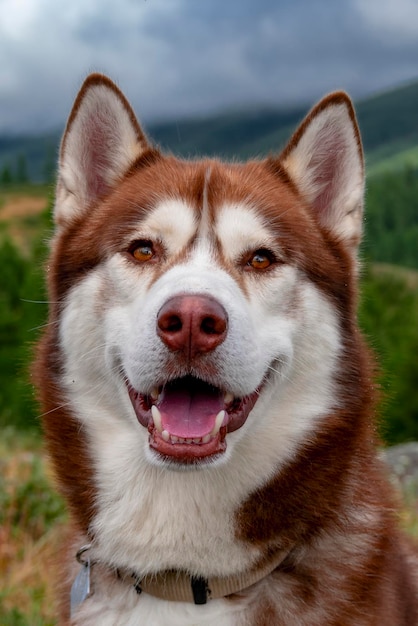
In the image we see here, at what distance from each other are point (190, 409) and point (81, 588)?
103 cm

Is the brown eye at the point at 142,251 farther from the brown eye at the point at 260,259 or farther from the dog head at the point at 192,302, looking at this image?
the brown eye at the point at 260,259

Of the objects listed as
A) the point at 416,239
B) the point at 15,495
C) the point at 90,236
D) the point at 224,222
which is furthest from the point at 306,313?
the point at 416,239

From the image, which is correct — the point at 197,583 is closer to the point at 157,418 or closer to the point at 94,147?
the point at 157,418

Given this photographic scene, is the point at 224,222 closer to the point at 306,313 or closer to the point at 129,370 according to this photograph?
the point at 306,313

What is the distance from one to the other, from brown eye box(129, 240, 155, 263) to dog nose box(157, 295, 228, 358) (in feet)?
1.86

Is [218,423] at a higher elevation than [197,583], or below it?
higher

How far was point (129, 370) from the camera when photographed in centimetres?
305

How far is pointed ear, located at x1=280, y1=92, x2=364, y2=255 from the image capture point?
377cm

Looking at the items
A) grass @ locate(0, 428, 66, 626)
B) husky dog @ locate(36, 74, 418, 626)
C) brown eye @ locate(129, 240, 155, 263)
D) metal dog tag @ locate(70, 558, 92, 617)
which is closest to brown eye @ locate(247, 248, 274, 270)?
husky dog @ locate(36, 74, 418, 626)

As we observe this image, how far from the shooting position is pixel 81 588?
3346 millimetres

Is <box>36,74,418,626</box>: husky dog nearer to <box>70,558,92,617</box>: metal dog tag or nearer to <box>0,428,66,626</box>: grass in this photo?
<box>70,558,92,617</box>: metal dog tag

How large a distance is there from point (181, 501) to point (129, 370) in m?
0.61

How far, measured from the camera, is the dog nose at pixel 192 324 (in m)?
2.76

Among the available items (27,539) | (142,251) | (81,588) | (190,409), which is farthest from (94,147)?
(27,539)
